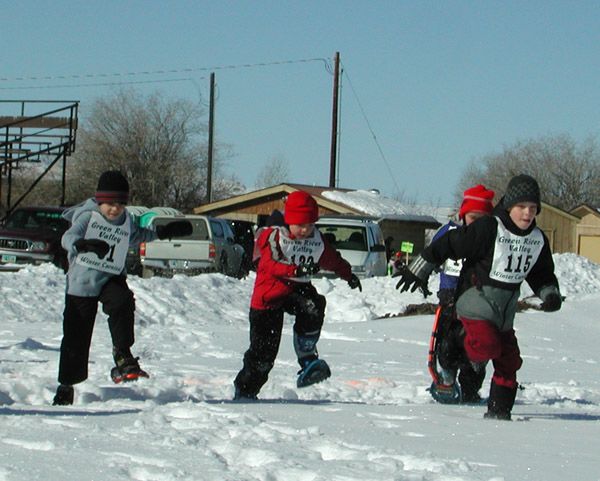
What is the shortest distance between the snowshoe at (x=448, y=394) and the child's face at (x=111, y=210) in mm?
2311

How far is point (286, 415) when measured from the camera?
6020 millimetres

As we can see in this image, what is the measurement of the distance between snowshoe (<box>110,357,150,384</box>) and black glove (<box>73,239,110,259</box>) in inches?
28.0

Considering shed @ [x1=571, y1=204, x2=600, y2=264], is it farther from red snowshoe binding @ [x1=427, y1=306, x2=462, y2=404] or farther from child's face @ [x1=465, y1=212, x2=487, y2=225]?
red snowshoe binding @ [x1=427, y1=306, x2=462, y2=404]

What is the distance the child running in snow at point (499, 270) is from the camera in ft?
21.0

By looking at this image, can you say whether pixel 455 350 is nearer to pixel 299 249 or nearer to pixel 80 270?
pixel 299 249

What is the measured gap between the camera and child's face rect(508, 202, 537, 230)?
637cm

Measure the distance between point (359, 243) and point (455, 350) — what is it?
556 inches

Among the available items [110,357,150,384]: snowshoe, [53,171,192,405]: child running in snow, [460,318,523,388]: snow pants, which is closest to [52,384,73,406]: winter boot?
[53,171,192,405]: child running in snow

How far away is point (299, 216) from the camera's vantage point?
24.3 ft

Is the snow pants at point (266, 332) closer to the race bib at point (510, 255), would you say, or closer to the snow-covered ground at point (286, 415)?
the snow-covered ground at point (286, 415)

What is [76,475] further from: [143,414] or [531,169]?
[531,169]

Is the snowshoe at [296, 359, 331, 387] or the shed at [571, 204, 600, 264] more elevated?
the shed at [571, 204, 600, 264]

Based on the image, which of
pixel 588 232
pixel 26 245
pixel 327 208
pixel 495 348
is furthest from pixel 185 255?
pixel 588 232

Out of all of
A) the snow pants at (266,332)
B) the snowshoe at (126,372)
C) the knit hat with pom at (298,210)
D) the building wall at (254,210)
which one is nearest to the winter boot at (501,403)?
the snow pants at (266,332)
